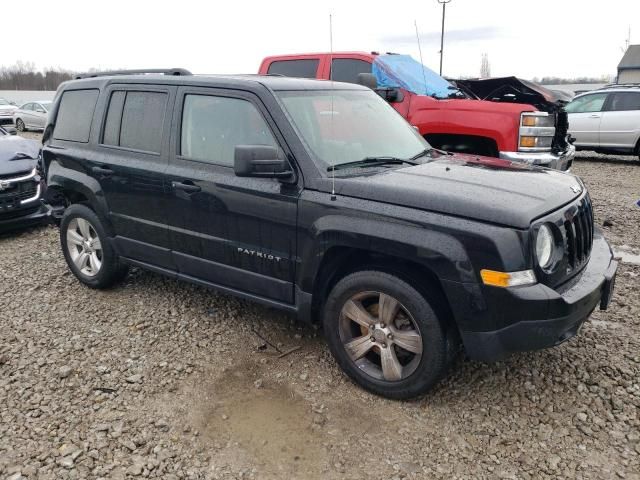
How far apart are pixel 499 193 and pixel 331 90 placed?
1.58m

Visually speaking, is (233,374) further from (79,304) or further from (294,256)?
(79,304)

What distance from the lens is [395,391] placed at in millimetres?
3031

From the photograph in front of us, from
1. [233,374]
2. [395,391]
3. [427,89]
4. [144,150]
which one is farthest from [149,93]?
[427,89]

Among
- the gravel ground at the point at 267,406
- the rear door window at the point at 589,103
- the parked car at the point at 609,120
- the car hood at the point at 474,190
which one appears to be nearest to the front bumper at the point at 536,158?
the gravel ground at the point at 267,406

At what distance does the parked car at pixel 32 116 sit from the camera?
2145 cm

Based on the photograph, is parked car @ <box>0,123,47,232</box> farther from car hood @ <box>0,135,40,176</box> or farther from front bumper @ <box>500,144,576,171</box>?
front bumper @ <box>500,144,576,171</box>

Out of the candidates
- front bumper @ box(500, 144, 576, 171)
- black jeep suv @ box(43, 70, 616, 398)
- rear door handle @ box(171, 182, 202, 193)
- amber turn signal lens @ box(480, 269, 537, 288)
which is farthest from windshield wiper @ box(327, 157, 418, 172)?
front bumper @ box(500, 144, 576, 171)

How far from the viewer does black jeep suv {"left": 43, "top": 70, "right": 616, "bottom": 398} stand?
8.63 ft

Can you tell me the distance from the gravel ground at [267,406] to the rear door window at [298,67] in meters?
4.37

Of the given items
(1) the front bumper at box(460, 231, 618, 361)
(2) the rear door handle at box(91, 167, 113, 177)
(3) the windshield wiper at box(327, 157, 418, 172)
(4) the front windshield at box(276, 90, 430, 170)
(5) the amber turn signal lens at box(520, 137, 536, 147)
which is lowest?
(1) the front bumper at box(460, 231, 618, 361)

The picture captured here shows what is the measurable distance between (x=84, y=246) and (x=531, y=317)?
12.6 feet

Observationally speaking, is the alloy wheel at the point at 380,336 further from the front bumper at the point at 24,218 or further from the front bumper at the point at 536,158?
the front bumper at the point at 24,218

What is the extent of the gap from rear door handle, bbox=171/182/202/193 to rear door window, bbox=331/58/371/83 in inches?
161

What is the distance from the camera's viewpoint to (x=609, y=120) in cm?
1205
